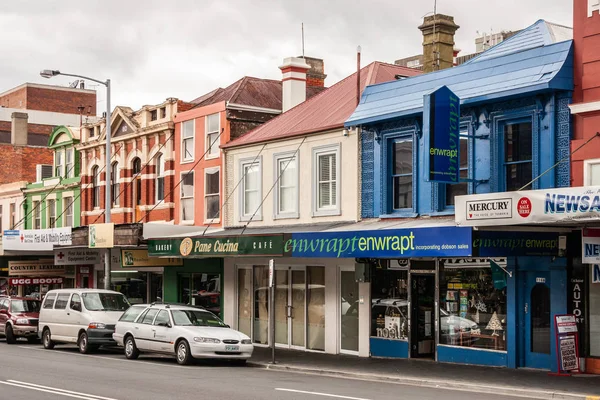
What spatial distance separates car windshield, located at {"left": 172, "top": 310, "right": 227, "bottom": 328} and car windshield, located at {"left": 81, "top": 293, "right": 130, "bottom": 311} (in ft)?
16.2

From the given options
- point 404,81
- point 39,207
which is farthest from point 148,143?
point 404,81

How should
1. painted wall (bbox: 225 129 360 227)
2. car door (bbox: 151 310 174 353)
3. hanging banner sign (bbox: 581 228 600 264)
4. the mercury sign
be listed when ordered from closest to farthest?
hanging banner sign (bbox: 581 228 600 264) < the mercury sign < car door (bbox: 151 310 174 353) < painted wall (bbox: 225 129 360 227)

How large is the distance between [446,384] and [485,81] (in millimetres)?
7000

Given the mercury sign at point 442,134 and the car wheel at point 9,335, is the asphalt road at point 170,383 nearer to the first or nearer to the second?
the mercury sign at point 442,134

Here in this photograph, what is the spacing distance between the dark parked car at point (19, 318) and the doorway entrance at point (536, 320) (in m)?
17.0

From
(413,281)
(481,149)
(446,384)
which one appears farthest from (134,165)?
(446,384)

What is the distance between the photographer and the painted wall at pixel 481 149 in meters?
19.6

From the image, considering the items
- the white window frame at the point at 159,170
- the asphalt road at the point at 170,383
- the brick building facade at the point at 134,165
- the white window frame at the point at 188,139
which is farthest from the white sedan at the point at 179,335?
the white window frame at the point at 159,170

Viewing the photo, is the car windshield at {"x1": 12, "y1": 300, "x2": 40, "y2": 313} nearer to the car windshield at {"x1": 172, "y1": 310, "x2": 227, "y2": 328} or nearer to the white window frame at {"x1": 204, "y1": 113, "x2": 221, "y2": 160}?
the white window frame at {"x1": 204, "y1": 113, "x2": 221, "y2": 160}

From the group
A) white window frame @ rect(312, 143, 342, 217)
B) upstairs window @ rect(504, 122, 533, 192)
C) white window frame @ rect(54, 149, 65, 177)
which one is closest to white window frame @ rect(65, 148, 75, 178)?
white window frame @ rect(54, 149, 65, 177)

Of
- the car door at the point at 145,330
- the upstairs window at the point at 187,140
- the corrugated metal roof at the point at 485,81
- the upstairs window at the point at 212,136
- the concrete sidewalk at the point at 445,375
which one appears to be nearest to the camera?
the concrete sidewalk at the point at 445,375

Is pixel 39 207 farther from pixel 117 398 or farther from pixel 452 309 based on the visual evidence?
pixel 117 398

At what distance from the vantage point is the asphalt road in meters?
15.9

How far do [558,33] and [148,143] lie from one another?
18.1 m
